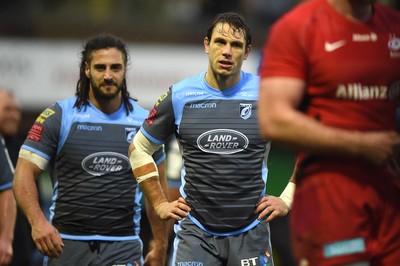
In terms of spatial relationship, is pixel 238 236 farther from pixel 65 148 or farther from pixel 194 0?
pixel 194 0

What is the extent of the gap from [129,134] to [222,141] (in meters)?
1.22

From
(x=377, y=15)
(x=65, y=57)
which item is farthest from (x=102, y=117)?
(x=65, y=57)

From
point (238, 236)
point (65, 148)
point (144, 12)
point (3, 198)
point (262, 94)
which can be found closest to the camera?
point (262, 94)

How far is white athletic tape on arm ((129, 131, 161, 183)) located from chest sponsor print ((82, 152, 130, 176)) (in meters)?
0.65

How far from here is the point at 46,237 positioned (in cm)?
777

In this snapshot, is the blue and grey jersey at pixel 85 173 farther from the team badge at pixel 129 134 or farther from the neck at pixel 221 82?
the neck at pixel 221 82

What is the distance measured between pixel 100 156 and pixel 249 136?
1.41 meters

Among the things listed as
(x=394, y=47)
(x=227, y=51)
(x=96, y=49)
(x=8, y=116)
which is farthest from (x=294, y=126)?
(x=8, y=116)

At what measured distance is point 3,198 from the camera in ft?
30.1

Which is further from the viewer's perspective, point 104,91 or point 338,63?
point 104,91

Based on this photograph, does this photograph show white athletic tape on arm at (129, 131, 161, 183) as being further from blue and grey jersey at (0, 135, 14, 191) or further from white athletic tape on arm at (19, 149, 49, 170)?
blue and grey jersey at (0, 135, 14, 191)

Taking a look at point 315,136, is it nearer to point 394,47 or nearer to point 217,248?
point 394,47

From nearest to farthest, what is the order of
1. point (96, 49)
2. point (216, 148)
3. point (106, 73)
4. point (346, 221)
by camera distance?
1. point (346, 221)
2. point (216, 148)
3. point (106, 73)
4. point (96, 49)

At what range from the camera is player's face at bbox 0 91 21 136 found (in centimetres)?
1037
